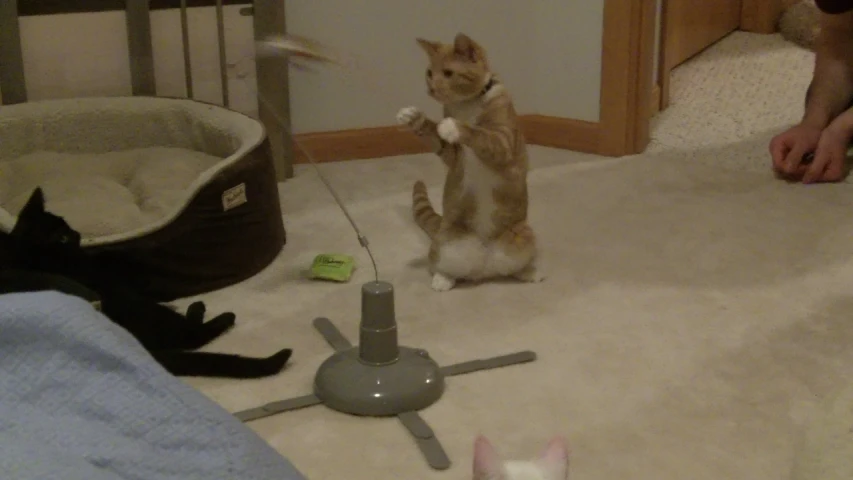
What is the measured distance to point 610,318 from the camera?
1.73m

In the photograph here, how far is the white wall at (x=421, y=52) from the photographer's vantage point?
2.58 m

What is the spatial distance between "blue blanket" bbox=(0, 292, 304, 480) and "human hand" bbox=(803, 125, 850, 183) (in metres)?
1.90

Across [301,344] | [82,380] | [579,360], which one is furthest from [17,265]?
[579,360]

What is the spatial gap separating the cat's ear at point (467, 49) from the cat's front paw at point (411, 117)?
6.0 inches

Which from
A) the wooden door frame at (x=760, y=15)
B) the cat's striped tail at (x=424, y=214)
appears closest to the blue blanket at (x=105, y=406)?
the cat's striped tail at (x=424, y=214)

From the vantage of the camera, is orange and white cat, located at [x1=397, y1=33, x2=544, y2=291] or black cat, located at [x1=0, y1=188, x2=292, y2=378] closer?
black cat, located at [x1=0, y1=188, x2=292, y2=378]

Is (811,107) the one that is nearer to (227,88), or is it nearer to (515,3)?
(515,3)

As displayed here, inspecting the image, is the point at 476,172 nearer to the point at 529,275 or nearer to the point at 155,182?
the point at 529,275

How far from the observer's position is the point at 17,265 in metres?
1.51

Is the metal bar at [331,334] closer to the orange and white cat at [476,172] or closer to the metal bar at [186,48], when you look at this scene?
the orange and white cat at [476,172]

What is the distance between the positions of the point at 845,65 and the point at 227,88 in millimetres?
1740

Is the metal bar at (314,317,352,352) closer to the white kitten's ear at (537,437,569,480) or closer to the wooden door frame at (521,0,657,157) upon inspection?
the white kitten's ear at (537,437,569,480)

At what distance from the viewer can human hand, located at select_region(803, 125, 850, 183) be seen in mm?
2445

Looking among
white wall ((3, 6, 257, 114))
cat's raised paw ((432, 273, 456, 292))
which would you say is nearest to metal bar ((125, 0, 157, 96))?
white wall ((3, 6, 257, 114))
